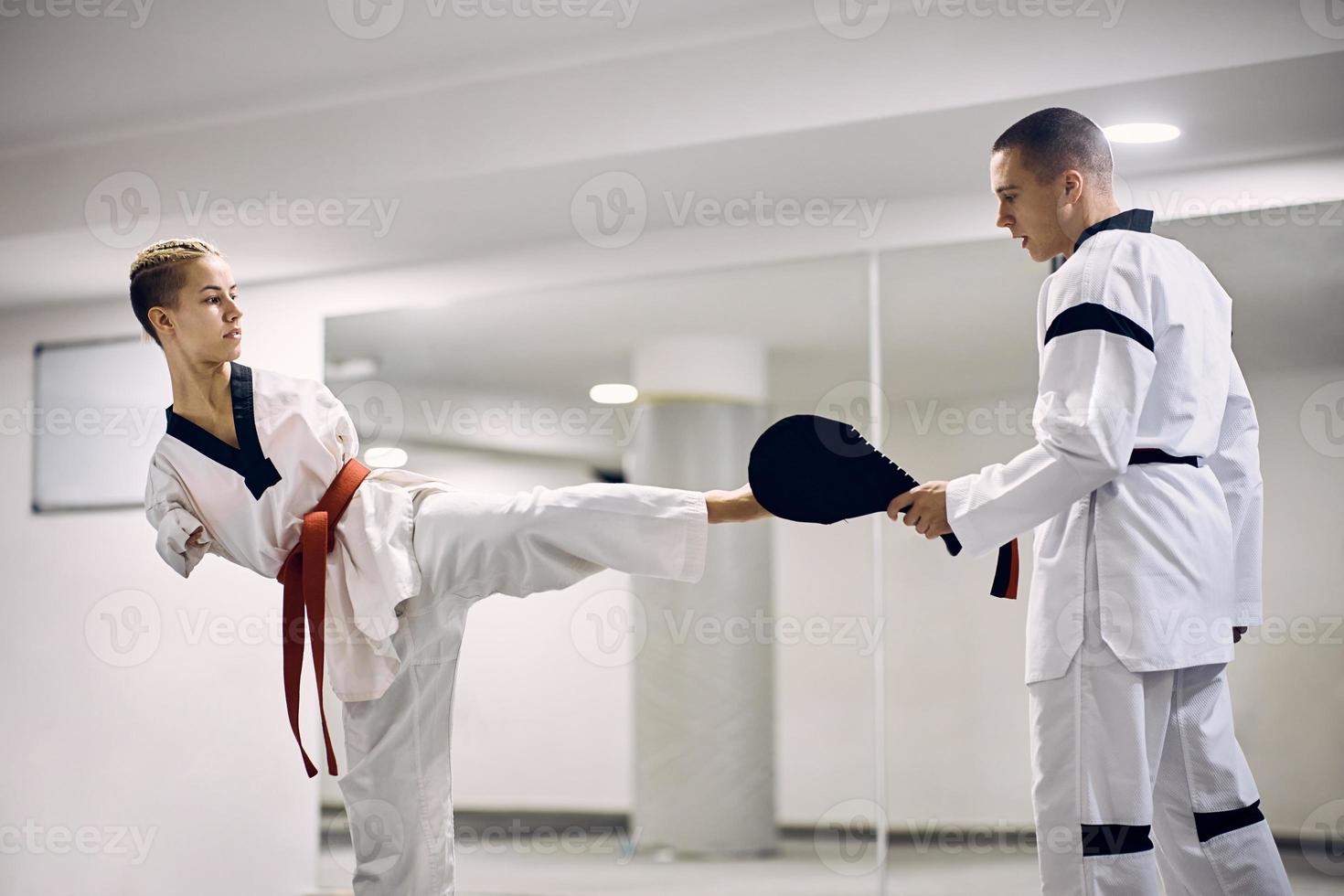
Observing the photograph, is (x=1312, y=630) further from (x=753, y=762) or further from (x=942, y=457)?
(x=753, y=762)

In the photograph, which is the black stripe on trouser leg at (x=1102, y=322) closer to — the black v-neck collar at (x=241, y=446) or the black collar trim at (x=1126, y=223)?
the black collar trim at (x=1126, y=223)

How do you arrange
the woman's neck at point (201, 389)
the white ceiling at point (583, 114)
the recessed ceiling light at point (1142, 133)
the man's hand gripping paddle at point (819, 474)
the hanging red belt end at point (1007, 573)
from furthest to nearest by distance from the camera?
the recessed ceiling light at point (1142, 133)
the white ceiling at point (583, 114)
the woman's neck at point (201, 389)
the hanging red belt end at point (1007, 573)
the man's hand gripping paddle at point (819, 474)

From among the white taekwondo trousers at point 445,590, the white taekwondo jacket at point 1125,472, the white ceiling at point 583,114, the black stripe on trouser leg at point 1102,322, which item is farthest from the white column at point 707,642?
the black stripe on trouser leg at point 1102,322

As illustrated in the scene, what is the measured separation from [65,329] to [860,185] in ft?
10.0

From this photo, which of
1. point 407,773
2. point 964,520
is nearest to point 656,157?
point 964,520

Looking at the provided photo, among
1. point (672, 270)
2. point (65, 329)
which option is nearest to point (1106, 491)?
point (672, 270)

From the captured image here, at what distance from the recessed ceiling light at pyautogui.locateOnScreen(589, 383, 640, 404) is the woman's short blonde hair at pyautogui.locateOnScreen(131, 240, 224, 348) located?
1616mm

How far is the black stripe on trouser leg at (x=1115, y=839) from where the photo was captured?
6.27 ft

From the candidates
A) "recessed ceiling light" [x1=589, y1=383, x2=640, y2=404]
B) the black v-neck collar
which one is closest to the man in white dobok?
the black v-neck collar

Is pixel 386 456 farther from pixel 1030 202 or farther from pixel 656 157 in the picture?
pixel 1030 202

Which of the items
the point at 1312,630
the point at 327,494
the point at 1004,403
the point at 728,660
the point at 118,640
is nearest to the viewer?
the point at 327,494

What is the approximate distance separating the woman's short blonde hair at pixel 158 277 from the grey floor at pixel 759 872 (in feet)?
7.07

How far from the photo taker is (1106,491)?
201 centimetres

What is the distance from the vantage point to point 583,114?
352 centimetres
